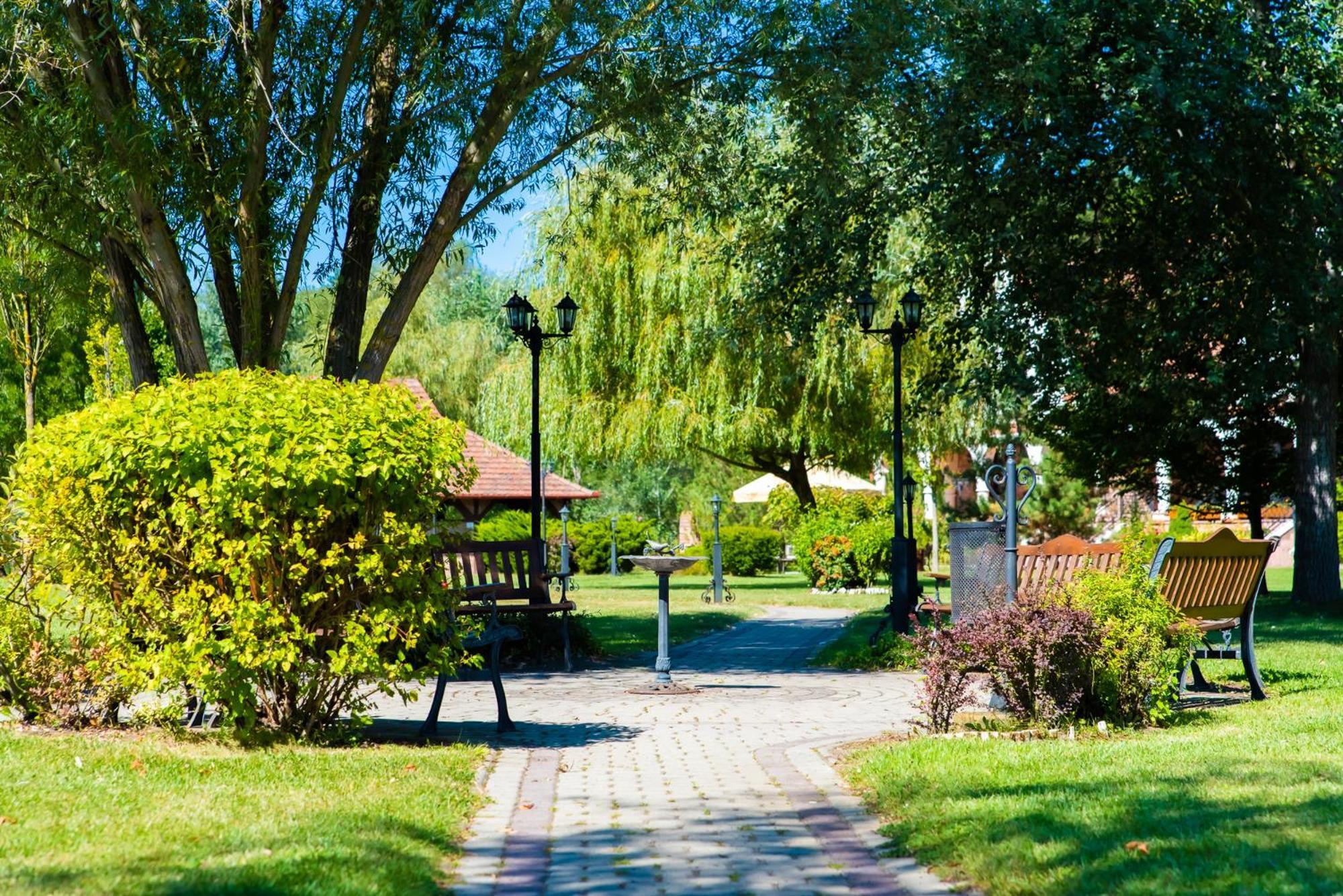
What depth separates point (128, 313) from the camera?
12375mm

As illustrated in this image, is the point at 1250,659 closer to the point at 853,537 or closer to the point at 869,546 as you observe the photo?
the point at 869,546

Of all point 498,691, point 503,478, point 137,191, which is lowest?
point 498,691

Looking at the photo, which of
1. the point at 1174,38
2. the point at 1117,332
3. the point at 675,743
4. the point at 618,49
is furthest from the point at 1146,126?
the point at 675,743

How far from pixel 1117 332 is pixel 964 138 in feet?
11.7

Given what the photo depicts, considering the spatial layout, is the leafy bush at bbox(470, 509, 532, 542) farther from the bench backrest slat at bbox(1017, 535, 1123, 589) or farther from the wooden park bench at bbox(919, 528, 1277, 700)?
the wooden park bench at bbox(919, 528, 1277, 700)

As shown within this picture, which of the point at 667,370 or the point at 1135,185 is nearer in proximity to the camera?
the point at 1135,185

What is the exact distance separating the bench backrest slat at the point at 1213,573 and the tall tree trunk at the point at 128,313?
860 centimetres

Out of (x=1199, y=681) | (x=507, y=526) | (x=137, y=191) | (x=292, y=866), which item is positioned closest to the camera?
(x=292, y=866)

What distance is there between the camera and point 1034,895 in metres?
4.43

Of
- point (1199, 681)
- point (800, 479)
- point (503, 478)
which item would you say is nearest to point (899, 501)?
point (1199, 681)

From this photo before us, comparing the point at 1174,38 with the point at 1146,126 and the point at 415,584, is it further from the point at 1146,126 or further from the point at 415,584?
the point at 415,584

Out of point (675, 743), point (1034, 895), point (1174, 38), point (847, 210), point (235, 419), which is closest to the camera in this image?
point (1034, 895)

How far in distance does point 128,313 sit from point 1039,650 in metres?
8.64

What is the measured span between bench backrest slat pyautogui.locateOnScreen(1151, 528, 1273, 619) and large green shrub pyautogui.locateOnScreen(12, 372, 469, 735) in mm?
4624
